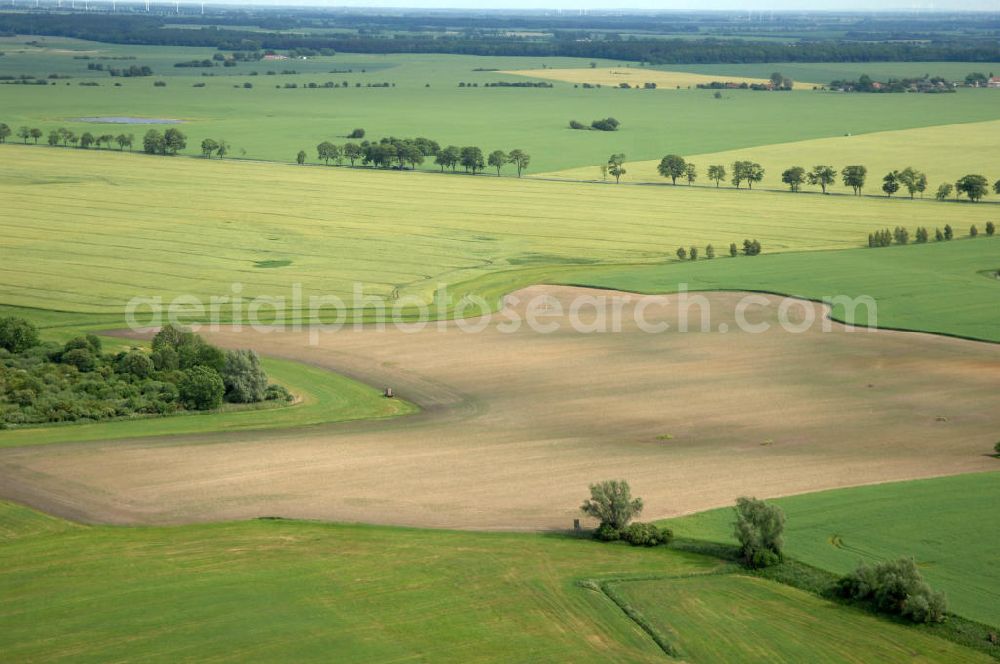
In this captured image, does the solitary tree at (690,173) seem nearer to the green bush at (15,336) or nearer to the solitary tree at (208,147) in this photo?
the solitary tree at (208,147)

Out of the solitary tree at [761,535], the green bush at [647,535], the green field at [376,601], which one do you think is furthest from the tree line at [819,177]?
the green field at [376,601]

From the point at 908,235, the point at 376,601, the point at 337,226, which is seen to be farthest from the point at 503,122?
the point at 376,601

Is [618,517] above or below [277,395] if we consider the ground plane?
below

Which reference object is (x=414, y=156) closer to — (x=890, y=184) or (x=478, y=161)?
(x=478, y=161)

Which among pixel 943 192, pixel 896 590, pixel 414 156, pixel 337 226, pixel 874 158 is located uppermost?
pixel 874 158

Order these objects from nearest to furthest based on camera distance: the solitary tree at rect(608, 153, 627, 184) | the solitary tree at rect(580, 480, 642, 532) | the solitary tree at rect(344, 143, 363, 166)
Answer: the solitary tree at rect(580, 480, 642, 532) → the solitary tree at rect(608, 153, 627, 184) → the solitary tree at rect(344, 143, 363, 166)

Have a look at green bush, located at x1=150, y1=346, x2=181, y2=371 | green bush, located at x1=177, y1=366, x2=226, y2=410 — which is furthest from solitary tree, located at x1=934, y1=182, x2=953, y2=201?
green bush, located at x1=177, y1=366, x2=226, y2=410

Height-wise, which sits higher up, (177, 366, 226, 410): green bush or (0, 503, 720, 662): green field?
(177, 366, 226, 410): green bush

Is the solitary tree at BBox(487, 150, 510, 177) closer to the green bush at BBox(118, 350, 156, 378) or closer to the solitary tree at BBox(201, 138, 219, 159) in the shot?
the solitary tree at BBox(201, 138, 219, 159)

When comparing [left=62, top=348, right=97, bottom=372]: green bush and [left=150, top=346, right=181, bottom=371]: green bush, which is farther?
[left=62, top=348, right=97, bottom=372]: green bush
